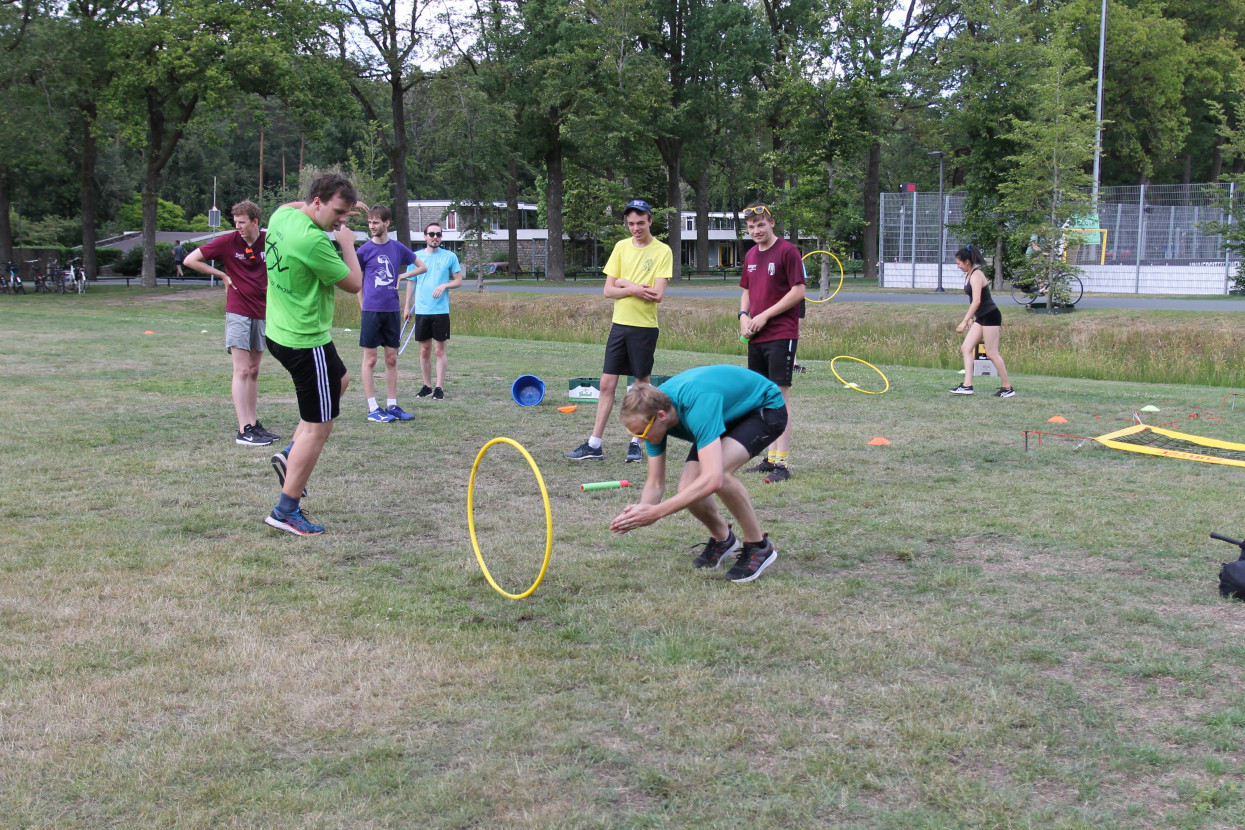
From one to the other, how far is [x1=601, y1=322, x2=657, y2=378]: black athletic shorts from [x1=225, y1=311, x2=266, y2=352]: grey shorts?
10.3 ft

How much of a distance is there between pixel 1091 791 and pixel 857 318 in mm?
19915

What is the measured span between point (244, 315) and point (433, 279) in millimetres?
2338

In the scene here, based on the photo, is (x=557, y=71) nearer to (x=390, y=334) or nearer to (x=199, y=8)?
(x=199, y=8)

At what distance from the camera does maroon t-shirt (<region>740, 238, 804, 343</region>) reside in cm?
730

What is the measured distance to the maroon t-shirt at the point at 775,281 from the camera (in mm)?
7305

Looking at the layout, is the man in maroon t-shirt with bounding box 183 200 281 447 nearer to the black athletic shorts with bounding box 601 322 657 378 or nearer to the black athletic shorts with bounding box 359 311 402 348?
the black athletic shorts with bounding box 359 311 402 348

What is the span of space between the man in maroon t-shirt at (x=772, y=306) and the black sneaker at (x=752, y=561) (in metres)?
2.09

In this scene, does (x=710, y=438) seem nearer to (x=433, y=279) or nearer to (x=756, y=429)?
(x=756, y=429)

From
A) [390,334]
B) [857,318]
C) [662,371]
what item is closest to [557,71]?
[857,318]

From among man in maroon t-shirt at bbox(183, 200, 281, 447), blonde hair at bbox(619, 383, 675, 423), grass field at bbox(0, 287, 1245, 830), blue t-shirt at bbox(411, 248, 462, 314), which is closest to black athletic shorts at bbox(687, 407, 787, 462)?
blonde hair at bbox(619, 383, 675, 423)

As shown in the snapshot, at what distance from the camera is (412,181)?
80.2m

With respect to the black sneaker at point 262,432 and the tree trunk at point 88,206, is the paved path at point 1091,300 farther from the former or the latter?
the tree trunk at point 88,206

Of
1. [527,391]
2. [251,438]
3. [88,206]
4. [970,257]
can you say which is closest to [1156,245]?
[970,257]

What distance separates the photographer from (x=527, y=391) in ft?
36.5
